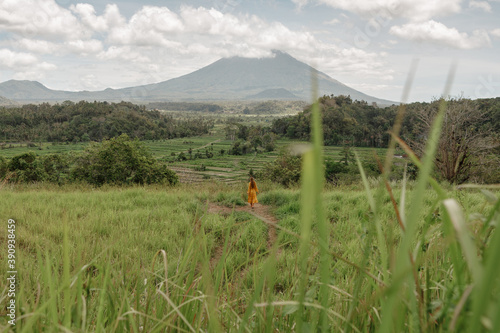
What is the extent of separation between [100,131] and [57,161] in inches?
2403

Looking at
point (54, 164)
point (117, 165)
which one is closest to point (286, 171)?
point (117, 165)

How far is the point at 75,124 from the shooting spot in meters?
107

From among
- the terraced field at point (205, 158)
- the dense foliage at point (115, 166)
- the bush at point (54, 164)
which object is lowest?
the terraced field at point (205, 158)

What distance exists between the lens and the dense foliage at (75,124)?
102375mm

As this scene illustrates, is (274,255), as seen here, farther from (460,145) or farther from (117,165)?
(117,165)

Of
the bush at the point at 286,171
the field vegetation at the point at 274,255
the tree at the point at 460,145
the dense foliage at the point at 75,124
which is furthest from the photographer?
the dense foliage at the point at 75,124

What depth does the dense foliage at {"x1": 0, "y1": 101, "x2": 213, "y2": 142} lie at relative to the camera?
10238cm

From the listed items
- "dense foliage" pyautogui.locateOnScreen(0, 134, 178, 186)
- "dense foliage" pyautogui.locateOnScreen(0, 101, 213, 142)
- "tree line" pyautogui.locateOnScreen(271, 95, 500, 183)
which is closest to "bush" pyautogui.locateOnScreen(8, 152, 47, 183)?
"dense foliage" pyautogui.locateOnScreen(0, 134, 178, 186)

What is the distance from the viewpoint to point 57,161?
44.8 m

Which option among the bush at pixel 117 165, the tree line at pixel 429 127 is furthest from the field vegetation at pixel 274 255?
the bush at pixel 117 165

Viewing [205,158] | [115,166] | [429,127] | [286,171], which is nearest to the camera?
[429,127]

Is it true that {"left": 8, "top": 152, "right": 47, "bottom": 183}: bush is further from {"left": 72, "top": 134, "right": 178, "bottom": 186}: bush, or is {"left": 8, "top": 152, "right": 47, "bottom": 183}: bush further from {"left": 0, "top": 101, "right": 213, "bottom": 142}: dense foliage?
{"left": 0, "top": 101, "right": 213, "bottom": 142}: dense foliage

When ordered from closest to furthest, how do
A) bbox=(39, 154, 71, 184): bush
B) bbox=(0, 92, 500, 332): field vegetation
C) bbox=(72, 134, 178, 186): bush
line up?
bbox=(0, 92, 500, 332): field vegetation
bbox=(72, 134, 178, 186): bush
bbox=(39, 154, 71, 184): bush

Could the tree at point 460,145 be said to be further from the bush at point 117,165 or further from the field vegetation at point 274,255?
the bush at point 117,165
